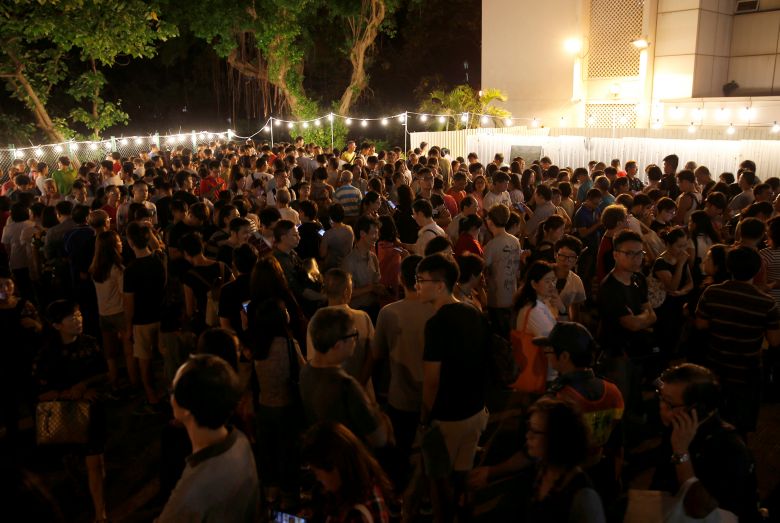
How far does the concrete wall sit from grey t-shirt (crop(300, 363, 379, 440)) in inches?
815

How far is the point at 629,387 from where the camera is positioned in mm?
4453

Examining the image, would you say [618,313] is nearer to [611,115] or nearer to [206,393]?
→ [206,393]

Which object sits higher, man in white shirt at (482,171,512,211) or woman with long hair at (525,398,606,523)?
man in white shirt at (482,171,512,211)

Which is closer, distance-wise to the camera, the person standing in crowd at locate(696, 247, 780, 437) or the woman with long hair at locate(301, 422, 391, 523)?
the woman with long hair at locate(301, 422, 391, 523)

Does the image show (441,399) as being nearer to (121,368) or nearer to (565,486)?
(565,486)

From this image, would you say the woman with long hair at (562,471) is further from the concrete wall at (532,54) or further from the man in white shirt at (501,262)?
the concrete wall at (532,54)

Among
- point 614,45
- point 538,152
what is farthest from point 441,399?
point 614,45

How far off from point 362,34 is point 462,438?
26.9 metres

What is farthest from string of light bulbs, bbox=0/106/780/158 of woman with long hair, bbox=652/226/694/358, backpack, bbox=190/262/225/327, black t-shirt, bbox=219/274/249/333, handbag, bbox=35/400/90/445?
handbag, bbox=35/400/90/445

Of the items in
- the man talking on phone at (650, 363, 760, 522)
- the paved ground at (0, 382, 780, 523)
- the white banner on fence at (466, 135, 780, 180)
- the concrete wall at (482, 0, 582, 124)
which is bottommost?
the paved ground at (0, 382, 780, 523)

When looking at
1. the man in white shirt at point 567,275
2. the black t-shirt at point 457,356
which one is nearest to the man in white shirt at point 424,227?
the man in white shirt at point 567,275

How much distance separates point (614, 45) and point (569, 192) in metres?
15.0

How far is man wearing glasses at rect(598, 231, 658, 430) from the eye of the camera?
420 cm

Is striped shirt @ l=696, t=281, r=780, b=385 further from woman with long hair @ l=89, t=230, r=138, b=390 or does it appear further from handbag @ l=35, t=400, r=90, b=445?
woman with long hair @ l=89, t=230, r=138, b=390
